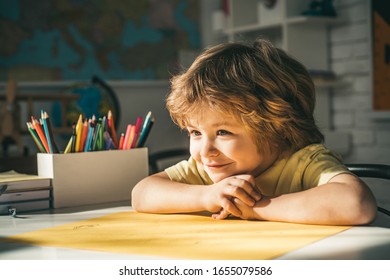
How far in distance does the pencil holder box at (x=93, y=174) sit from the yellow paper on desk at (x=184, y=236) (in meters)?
0.15

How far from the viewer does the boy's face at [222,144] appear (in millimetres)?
876

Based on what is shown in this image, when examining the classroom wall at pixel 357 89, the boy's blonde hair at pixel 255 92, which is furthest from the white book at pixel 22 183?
the classroom wall at pixel 357 89

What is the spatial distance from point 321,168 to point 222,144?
0.52 feet

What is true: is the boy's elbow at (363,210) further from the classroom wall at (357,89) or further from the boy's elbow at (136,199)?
the classroom wall at (357,89)

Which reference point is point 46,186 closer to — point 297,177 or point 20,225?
point 20,225

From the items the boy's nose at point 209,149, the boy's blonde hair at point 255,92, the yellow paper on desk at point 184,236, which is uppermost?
the boy's blonde hair at point 255,92

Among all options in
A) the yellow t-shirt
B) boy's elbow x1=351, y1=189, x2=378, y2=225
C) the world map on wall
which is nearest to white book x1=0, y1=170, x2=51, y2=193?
the yellow t-shirt

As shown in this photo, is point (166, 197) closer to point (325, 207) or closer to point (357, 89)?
point (325, 207)

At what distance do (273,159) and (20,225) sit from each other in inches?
16.4

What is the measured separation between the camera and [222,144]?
2.89ft

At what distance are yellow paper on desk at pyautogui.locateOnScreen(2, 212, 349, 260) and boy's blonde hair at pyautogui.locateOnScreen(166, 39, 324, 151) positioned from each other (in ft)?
0.55

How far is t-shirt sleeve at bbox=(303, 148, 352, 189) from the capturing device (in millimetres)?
859

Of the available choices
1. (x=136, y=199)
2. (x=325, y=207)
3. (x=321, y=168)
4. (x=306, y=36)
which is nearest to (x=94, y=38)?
(x=306, y=36)
